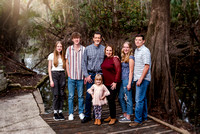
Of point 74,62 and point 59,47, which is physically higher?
point 59,47

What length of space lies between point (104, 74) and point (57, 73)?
1189mm

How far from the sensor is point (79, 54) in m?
5.05

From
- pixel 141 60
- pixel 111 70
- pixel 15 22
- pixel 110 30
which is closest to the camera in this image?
pixel 141 60

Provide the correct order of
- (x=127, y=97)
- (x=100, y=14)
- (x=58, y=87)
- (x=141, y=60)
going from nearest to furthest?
(x=141, y=60), (x=127, y=97), (x=58, y=87), (x=100, y=14)

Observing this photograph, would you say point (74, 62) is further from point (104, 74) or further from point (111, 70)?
point (111, 70)

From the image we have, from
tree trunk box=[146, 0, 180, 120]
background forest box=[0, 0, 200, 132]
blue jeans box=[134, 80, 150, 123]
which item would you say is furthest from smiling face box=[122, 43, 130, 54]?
background forest box=[0, 0, 200, 132]

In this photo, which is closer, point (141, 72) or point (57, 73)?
point (141, 72)

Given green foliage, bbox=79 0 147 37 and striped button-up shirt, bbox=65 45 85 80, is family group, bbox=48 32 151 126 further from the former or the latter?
green foliage, bbox=79 0 147 37

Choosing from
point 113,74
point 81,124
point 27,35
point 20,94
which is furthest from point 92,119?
point 27,35

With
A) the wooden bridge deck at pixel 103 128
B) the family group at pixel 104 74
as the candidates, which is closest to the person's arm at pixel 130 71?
the family group at pixel 104 74

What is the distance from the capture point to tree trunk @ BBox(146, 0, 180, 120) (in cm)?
635

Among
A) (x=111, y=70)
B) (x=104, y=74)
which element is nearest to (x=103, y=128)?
(x=104, y=74)

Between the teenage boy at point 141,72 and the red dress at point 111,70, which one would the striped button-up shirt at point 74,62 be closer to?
the red dress at point 111,70

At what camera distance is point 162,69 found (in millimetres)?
6375
